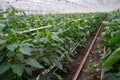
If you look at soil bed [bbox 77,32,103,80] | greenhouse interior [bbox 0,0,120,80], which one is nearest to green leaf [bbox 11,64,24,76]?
greenhouse interior [bbox 0,0,120,80]

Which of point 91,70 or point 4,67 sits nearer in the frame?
point 4,67

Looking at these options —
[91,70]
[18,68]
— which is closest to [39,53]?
[18,68]

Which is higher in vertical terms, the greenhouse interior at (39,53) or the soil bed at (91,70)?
the greenhouse interior at (39,53)

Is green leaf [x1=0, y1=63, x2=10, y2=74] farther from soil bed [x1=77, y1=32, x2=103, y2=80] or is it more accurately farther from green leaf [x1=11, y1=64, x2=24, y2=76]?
soil bed [x1=77, y1=32, x2=103, y2=80]

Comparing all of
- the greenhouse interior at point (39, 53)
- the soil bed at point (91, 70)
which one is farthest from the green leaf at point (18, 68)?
the soil bed at point (91, 70)

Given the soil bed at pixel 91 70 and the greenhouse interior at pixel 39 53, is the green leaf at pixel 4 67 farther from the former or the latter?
the soil bed at pixel 91 70

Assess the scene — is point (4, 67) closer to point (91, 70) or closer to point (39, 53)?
point (39, 53)

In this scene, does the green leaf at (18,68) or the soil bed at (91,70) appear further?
the soil bed at (91,70)

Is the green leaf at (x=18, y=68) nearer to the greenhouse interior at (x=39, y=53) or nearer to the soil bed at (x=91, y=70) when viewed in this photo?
the greenhouse interior at (x=39, y=53)

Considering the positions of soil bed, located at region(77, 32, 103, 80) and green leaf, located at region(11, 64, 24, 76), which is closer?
green leaf, located at region(11, 64, 24, 76)

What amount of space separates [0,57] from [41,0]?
16.1 meters

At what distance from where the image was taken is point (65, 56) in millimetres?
4227

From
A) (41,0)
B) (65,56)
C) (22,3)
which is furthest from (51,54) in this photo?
(41,0)

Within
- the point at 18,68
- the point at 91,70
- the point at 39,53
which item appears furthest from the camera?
the point at 91,70
